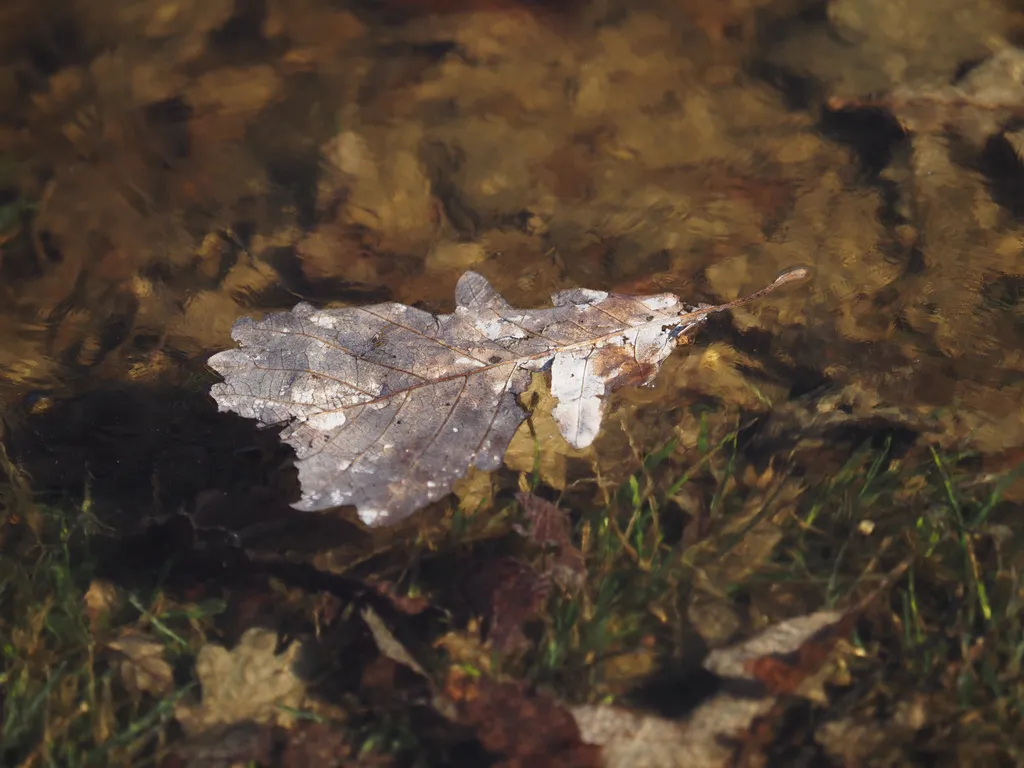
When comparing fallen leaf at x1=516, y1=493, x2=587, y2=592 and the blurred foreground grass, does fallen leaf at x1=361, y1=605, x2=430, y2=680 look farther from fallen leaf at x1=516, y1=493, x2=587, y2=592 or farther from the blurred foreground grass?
fallen leaf at x1=516, y1=493, x2=587, y2=592

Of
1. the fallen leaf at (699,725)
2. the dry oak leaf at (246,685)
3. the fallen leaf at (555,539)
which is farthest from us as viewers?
the fallen leaf at (555,539)

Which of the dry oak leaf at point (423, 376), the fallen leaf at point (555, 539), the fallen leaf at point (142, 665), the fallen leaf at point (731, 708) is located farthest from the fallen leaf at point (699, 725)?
the fallen leaf at point (142, 665)

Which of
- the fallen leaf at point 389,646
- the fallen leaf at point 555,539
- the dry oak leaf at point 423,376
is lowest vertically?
the fallen leaf at point 389,646

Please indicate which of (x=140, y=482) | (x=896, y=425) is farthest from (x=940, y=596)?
(x=140, y=482)

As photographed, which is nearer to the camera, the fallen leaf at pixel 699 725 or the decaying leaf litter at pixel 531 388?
the fallen leaf at pixel 699 725

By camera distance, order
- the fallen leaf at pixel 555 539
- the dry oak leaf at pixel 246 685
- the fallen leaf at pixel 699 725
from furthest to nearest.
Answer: the fallen leaf at pixel 555 539, the dry oak leaf at pixel 246 685, the fallen leaf at pixel 699 725

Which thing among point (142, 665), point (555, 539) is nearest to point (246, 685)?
point (142, 665)

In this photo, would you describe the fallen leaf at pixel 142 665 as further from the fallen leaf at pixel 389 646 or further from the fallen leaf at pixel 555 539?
the fallen leaf at pixel 555 539

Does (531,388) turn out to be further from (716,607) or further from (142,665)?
(142,665)

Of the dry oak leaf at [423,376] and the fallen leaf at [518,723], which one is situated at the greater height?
the dry oak leaf at [423,376]
